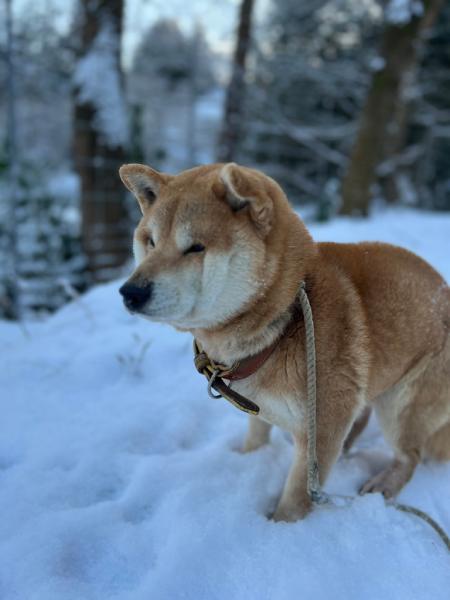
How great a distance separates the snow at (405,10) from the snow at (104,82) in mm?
4953

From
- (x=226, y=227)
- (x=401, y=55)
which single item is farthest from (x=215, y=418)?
(x=401, y=55)

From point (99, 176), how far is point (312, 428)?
592cm

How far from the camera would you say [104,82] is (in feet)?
20.3

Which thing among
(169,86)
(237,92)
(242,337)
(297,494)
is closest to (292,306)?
(242,337)

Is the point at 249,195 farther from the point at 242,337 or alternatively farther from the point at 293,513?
the point at 293,513

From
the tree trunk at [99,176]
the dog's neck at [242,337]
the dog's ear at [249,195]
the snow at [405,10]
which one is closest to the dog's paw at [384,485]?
the dog's neck at [242,337]

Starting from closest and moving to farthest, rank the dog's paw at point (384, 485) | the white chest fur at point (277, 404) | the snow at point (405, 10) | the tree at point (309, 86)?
1. the white chest fur at point (277, 404)
2. the dog's paw at point (384, 485)
3. the snow at point (405, 10)
4. the tree at point (309, 86)

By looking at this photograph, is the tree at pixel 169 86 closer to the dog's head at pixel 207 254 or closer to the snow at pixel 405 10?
the snow at pixel 405 10

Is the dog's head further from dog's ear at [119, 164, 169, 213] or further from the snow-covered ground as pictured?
the snow-covered ground

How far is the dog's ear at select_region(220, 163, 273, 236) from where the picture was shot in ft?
5.27

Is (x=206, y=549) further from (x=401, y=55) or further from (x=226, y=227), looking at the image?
(x=401, y=55)

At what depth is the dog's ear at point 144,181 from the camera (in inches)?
73.9

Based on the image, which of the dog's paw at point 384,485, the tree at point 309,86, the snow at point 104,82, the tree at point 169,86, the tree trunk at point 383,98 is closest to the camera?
the dog's paw at point 384,485

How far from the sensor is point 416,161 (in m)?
13.9
